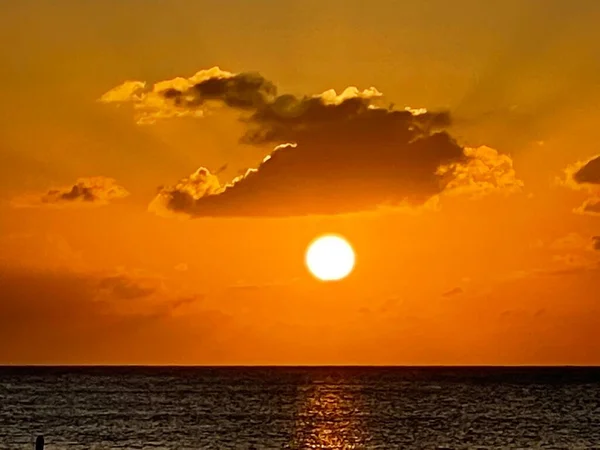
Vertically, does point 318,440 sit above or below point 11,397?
below

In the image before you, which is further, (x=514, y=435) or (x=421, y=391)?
(x=421, y=391)

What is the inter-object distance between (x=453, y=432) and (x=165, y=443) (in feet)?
94.0

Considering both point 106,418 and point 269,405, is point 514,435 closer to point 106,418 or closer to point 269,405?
point 106,418

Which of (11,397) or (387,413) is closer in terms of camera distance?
(387,413)

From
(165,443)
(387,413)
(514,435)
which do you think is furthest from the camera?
(387,413)

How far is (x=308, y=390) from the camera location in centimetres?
19512

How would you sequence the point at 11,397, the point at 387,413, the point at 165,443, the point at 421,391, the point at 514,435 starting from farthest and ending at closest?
the point at 421,391 → the point at 11,397 → the point at 387,413 → the point at 514,435 → the point at 165,443

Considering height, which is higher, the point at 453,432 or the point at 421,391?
the point at 421,391

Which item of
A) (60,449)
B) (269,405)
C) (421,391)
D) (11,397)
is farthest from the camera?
(421,391)

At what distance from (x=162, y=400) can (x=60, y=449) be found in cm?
7683

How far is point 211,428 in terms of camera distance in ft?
345

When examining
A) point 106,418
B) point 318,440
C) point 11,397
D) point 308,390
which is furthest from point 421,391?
point 318,440

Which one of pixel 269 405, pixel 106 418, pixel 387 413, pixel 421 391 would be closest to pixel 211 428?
pixel 106 418

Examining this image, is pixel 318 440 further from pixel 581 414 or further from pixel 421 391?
pixel 421 391
